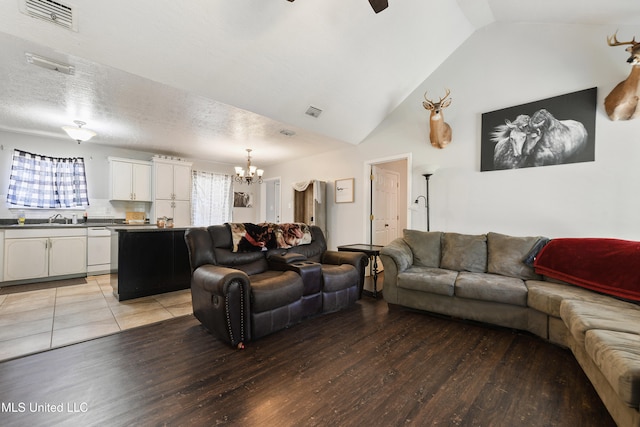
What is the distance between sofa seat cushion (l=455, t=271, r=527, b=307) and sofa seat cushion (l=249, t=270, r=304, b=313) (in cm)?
169

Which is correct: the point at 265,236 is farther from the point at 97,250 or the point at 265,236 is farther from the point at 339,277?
the point at 97,250

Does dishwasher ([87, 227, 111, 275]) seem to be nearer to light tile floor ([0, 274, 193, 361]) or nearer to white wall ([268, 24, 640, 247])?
light tile floor ([0, 274, 193, 361])

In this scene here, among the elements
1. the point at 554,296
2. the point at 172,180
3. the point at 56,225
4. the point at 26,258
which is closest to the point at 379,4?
the point at 554,296

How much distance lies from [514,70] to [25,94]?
5.89 meters

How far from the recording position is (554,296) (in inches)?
86.5

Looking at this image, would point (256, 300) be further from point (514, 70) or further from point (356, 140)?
point (514, 70)

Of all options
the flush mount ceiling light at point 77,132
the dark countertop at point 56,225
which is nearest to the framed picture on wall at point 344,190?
the dark countertop at point 56,225

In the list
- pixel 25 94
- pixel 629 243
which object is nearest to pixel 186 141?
pixel 25 94

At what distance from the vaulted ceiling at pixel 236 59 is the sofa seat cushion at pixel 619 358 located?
3197mm

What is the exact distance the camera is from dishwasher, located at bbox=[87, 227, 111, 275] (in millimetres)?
4594

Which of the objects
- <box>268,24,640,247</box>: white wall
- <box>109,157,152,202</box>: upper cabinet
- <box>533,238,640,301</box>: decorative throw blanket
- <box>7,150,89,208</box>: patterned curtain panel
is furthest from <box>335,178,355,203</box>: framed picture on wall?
<box>7,150,89,208</box>: patterned curtain panel

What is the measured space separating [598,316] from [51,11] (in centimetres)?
453

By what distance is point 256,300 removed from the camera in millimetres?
2232

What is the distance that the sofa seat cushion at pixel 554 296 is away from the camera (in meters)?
2.16
